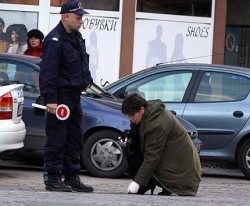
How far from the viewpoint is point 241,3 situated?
65.9 feet

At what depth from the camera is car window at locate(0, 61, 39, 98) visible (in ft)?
37.8

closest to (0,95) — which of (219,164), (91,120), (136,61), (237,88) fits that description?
(91,120)

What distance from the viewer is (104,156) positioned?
1144 cm

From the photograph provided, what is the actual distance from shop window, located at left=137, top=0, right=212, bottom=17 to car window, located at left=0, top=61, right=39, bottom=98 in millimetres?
7110

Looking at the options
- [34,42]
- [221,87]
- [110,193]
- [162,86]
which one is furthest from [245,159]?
[110,193]

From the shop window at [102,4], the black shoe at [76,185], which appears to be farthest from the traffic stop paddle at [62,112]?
the shop window at [102,4]

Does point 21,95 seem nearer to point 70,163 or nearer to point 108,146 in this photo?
point 108,146

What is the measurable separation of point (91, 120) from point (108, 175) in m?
0.74

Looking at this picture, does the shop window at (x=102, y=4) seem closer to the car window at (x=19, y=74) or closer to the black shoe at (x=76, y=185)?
the car window at (x=19, y=74)

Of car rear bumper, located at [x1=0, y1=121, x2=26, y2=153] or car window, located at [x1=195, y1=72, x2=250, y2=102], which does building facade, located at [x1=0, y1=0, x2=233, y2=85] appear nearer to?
car window, located at [x1=195, y1=72, x2=250, y2=102]

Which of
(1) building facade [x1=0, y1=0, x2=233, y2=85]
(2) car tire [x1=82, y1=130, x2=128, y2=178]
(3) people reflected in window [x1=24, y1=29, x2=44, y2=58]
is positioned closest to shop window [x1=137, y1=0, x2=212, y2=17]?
(1) building facade [x1=0, y1=0, x2=233, y2=85]

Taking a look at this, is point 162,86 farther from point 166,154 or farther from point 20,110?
point 166,154

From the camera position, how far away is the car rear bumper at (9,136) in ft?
34.3

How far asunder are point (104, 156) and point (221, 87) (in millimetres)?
2193
